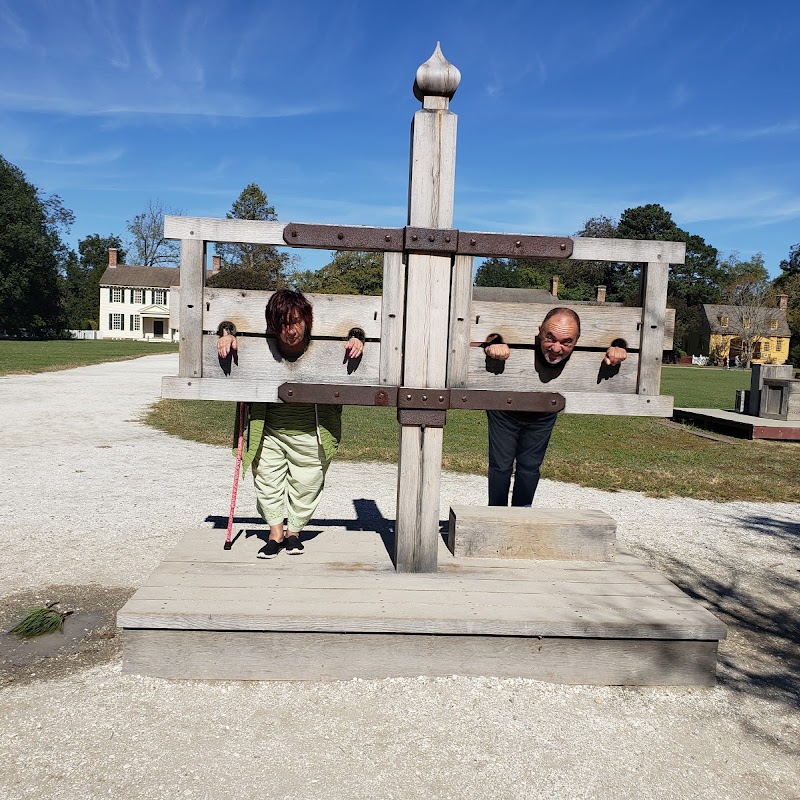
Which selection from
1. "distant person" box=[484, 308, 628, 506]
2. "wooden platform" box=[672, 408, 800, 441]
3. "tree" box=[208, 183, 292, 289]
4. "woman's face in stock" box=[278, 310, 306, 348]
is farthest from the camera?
"tree" box=[208, 183, 292, 289]

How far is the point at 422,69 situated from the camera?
379 centimetres

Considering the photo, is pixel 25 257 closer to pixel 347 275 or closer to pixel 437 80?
pixel 347 275

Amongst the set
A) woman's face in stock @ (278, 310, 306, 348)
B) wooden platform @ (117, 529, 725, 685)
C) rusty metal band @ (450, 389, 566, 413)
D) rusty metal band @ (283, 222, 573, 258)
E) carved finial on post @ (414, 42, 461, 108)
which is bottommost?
wooden platform @ (117, 529, 725, 685)

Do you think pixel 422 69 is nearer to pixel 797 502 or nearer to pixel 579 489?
pixel 579 489

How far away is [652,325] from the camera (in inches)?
156

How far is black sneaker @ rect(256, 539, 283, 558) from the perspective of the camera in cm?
418

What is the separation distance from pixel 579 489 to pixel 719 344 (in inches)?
2772

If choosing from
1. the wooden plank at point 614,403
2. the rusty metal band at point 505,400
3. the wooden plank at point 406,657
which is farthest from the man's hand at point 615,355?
the wooden plank at point 406,657

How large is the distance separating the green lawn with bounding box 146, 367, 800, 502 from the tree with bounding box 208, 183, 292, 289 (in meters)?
38.7

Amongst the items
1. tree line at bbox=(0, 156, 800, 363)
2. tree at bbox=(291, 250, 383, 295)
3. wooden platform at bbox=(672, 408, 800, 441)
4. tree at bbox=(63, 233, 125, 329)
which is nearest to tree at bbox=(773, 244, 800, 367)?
tree line at bbox=(0, 156, 800, 363)

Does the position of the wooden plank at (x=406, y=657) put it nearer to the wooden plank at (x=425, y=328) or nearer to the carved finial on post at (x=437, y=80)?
the wooden plank at (x=425, y=328)

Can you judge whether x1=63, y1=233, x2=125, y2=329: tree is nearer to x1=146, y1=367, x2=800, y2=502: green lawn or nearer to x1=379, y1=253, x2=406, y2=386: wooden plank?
x1=146, y1=367, x2=800, y2=502: green lawn

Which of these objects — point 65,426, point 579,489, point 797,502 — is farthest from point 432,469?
point 65,426

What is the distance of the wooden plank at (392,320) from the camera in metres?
3.79
